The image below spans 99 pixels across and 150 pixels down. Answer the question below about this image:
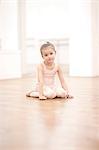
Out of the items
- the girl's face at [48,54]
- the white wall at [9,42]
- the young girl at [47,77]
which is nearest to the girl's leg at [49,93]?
the young girl at [47,77]

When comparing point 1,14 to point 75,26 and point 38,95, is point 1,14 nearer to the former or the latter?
point 75,26

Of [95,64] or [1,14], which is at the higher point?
[1,14]

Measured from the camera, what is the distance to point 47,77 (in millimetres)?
2949

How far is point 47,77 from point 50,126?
4.47 feet

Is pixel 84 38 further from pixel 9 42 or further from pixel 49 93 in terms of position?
pixel 49 93

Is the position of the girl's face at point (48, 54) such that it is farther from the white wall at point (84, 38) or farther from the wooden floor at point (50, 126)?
the white wall at point (84, 38)

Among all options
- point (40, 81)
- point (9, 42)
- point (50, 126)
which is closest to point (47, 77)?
point (40, 81)

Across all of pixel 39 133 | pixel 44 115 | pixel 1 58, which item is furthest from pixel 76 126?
pixel 1 58

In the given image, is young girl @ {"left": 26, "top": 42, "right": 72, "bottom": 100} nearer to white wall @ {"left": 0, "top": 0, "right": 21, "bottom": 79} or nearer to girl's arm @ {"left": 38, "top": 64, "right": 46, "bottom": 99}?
girl's arm @ {"left": 38, "top": 64, "right": 46, "bottom": 99}

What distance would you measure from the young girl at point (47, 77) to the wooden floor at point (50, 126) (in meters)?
0.33

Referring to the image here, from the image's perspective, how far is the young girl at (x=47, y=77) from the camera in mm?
2812

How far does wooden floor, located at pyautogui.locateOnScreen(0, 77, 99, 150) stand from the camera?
1.26m

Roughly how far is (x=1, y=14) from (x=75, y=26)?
1243 millimetres

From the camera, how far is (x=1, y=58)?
17.5ft
